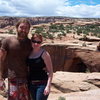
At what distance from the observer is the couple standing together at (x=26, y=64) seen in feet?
13.9

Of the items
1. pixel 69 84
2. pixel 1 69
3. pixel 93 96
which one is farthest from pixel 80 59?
pixel 1 69

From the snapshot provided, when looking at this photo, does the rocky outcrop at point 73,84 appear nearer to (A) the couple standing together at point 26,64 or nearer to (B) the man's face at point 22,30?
(A) the couple standing together at point 26,64

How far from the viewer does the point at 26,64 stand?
4305 millimetres

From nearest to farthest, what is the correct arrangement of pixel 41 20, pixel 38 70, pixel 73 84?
1. pixel 38 70
2. pixel 73 84
3. pixel 41 20

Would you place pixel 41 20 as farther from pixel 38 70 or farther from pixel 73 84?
pixel 38 70

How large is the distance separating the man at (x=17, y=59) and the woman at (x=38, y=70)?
108 mm

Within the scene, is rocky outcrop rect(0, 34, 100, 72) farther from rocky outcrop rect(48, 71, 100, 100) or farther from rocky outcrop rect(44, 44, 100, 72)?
rocky outcrop rect(48, 71, 100, 100)

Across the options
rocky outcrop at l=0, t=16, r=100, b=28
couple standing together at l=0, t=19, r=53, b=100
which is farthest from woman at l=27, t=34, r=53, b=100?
rocky outcrop at l=0, t=16, r=100, b=28

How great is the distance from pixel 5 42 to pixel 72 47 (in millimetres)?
16024

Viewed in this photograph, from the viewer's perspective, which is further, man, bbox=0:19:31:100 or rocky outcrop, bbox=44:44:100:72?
rocky outcrop, bbox=44:44:100:72

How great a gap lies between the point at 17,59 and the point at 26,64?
Result: 6.0 inches

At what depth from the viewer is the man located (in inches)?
167

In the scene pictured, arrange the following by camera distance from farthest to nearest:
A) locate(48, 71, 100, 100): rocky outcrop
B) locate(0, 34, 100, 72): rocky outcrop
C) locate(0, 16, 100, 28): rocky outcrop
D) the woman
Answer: locate(0, 16, 100, 28): rocky outcrop → locate(0, 34, 100, 72): rocky outcrop → locate(48, 71, 100, 100): rocky outcrop → the woman

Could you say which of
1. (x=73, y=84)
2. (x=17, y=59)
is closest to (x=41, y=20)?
(x=73, y=84)
